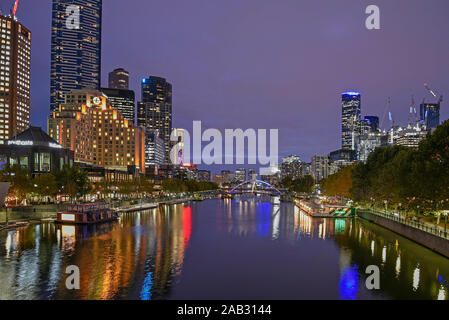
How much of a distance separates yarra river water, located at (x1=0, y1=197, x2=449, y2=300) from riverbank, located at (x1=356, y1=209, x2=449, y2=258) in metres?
1.08

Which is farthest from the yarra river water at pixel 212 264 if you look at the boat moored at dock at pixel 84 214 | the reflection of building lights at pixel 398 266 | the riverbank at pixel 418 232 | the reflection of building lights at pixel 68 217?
the boat moored at dock at pixel 84 214

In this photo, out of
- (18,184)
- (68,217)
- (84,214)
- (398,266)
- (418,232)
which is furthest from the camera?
(18,184)

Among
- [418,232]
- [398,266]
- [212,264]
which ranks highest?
[418,232]

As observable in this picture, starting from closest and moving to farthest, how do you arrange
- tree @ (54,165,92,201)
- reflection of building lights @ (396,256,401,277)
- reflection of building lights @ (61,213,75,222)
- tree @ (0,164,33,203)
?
reflection of building lights @ (396,256,401,277) < reflection of building lights @ (61,213,75,222) < tree @ (0,164,33,203) < tree @ (54,165,92,201)

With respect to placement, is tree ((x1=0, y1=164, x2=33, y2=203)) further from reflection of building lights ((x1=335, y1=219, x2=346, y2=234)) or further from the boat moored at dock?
reflection of building lights ((x1=335, y1=219, x2=346, y2=234))

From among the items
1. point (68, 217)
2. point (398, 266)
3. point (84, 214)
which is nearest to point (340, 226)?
point (398, 266)

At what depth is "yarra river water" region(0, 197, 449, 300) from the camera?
31312 millimetres

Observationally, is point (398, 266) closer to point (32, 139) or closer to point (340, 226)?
point (340, 226)

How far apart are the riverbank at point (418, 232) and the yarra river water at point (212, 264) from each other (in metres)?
1.08

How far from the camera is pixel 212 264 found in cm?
4169

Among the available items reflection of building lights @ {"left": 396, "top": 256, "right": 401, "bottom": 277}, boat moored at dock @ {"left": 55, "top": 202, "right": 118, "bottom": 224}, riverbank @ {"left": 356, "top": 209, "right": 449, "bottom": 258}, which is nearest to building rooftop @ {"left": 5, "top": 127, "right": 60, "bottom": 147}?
boat moored at dock @ {"left": 55, "top": 202, "right": 118, "bottom": 224}

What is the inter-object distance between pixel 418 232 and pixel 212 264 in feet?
93.8
